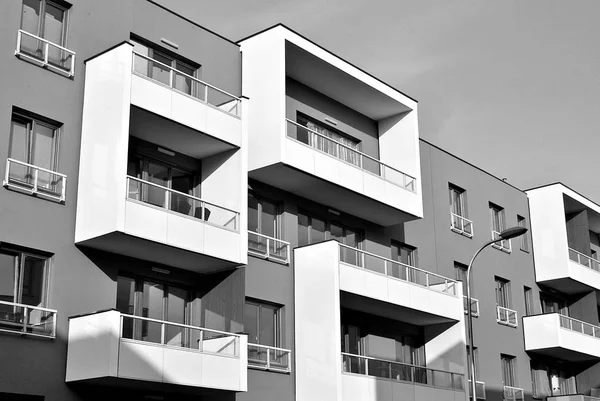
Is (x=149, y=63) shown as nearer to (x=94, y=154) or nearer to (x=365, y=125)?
(x=94, y=154)

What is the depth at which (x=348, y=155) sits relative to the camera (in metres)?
29.2

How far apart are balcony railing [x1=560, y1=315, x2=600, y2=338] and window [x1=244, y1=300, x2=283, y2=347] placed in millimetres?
16202

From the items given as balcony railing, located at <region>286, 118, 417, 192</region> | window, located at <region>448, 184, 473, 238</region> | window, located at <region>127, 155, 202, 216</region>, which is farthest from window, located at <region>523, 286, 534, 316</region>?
window, located at <region>127, 155, 202, 216</region>

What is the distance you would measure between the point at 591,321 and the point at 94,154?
91.6 feet

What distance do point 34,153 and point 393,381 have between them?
1282 centimetres

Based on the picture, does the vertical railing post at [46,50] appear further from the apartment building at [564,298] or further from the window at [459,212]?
the apartment building at [564,298]

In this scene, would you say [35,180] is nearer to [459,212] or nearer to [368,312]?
[368,312]

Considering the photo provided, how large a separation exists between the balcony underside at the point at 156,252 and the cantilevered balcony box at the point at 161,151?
25 mm

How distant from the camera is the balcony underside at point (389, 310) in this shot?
27.2 m

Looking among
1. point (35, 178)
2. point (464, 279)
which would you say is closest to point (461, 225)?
point (464, 279)

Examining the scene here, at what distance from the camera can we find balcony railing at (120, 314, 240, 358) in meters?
20.0

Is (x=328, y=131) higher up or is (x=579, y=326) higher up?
(x=328, y=131)

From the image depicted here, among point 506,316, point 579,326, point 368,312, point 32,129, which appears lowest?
point 368,312

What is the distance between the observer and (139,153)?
23109 millimetres
